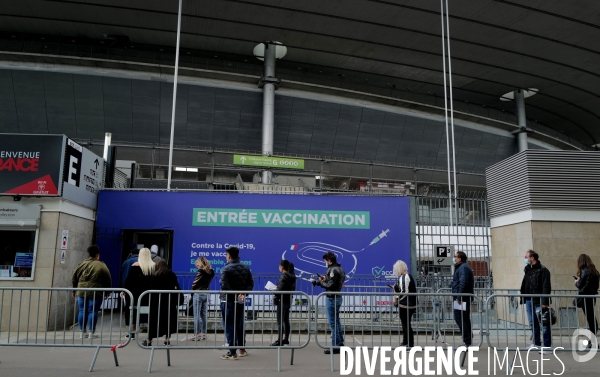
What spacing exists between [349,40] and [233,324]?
26.4 metres

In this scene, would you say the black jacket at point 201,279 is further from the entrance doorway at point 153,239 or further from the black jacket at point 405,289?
the entrance doorway at point 153,239

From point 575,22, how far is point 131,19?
2622 cm

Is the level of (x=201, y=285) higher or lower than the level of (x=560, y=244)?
lower

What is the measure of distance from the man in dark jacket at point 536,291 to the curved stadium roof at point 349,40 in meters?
21.8

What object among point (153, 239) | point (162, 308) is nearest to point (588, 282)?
point (162, 308)

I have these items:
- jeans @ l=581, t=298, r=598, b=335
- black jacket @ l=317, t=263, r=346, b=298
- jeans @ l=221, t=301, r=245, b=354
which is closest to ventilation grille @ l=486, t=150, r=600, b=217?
jeans @ l=581, t=298, r=598, b=335

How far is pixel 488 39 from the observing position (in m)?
29.2

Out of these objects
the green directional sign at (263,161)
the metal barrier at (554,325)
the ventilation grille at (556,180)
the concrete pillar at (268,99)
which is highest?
the concrete pillar at (268,99)

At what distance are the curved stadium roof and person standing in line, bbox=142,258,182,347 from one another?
888 inches

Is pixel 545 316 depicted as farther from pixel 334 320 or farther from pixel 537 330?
pixel 334 320

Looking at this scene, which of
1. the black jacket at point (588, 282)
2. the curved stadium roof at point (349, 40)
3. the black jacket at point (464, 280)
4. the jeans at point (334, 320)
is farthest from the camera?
the curved stadium roof at point (349, 40)

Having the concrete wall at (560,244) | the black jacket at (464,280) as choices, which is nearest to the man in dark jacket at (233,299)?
the black jacket at (464,280)

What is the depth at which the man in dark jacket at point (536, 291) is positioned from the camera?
23.3 ft

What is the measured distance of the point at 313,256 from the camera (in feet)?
40.8
